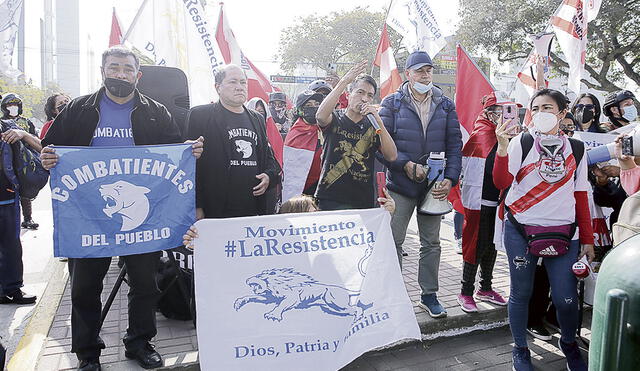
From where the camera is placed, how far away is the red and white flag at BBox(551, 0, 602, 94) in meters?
5.52

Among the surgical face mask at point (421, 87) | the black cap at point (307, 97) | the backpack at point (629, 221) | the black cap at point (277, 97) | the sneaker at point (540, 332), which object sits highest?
the black cap at point (277, 97)

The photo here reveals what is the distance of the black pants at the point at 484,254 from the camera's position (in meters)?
4.32

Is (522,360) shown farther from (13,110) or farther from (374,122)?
(13,110)

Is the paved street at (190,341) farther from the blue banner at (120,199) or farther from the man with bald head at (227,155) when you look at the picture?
the man with bald head at (227,155)

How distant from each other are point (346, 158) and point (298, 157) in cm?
130

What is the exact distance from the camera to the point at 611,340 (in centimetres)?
112

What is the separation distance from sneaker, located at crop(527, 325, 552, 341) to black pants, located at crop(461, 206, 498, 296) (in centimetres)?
56

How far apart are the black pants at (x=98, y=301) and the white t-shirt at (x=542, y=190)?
2521mm

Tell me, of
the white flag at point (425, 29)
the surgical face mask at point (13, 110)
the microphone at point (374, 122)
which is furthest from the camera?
the white flag at point (425, 29)

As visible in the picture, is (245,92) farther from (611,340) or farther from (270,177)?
(611,340)

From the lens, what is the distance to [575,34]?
561 cm

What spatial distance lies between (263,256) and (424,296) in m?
1.80

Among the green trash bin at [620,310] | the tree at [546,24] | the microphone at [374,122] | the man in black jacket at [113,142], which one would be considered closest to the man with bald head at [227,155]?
the man in black jacket at [113,142]

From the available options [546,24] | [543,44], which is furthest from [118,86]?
[546,24]
